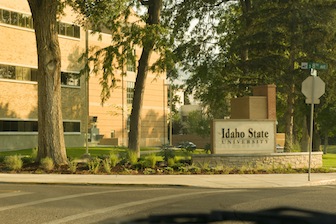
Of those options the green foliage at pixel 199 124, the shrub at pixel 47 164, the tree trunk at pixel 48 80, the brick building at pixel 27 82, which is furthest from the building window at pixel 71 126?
the green foliage at pixel 199 124

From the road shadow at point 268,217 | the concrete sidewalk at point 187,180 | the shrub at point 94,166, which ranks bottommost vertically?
the concrete sidewalk at point 187,180

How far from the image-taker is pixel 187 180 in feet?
59.4

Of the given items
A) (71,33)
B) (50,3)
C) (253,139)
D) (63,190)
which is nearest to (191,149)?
(253,139)

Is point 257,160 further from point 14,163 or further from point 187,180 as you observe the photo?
point 14,163

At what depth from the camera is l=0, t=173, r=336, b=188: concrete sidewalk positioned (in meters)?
17.1

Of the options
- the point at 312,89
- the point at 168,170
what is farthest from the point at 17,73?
the point at 312,89

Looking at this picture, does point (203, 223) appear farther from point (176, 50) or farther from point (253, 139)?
point (176, 50)

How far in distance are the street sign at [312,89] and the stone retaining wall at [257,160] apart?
489 cm

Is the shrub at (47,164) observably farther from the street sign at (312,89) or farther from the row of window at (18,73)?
the row of window at (18,73)

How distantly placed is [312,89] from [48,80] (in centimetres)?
1057

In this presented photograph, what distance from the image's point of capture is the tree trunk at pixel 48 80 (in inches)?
887

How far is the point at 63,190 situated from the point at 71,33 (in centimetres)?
3360

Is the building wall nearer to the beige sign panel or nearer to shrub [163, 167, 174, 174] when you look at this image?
the beige sign panel

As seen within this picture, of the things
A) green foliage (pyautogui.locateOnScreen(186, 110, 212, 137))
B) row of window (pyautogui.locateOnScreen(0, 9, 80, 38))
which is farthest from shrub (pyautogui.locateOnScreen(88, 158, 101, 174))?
green foliage (pyautogui.locateOnScreen(186, 110, 212, 137))
